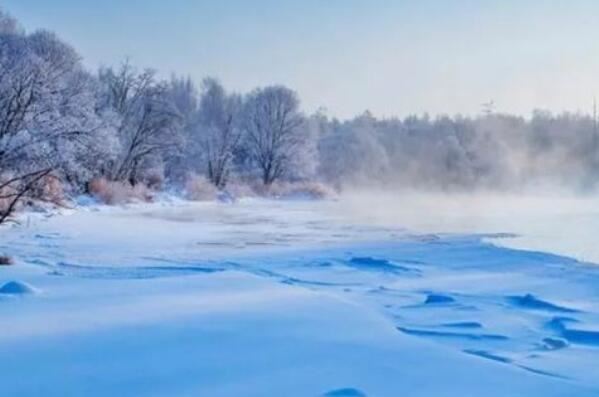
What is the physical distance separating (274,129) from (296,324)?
132 ft

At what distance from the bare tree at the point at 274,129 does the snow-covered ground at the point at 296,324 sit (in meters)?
34.2

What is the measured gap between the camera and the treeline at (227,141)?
18.2 metres

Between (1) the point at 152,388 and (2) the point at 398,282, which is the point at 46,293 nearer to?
(1) the point at 152,388

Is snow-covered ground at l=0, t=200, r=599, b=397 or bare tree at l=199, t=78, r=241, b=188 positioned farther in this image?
bare tree at l=199, t=78, r=241, b=188

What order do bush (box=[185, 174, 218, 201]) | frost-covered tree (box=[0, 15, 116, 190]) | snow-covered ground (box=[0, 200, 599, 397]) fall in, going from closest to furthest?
snow-covered ground (box=[0, 200, 599, 397]), frost-covered tree (box=[0, 15, 116, 190]), bush (box=[185, 174, 218, 201])

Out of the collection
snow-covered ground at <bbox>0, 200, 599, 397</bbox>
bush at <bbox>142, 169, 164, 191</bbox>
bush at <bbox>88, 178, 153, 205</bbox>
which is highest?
bush at <bbox>142, 169, 164, 191</bbox>

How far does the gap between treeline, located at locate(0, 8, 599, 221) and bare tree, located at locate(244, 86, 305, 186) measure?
2.8 inches

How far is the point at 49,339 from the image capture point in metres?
3.97

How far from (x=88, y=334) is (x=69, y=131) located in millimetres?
11694

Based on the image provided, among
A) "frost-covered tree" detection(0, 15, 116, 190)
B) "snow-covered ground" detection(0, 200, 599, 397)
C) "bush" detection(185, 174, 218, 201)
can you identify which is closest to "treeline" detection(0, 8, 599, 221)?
"frost-covered tree" detection(0, 15, 116, 190)

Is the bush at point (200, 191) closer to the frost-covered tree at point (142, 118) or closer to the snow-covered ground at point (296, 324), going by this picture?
the frost-covered tree at point (142, 118)

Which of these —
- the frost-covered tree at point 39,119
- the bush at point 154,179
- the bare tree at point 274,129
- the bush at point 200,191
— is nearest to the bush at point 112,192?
the frost-covered tree at point 39,119

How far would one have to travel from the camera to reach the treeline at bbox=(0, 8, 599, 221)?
59.6 feet

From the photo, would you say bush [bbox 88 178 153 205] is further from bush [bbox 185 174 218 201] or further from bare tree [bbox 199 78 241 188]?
bare tree [bbox 199 78 241 188]
